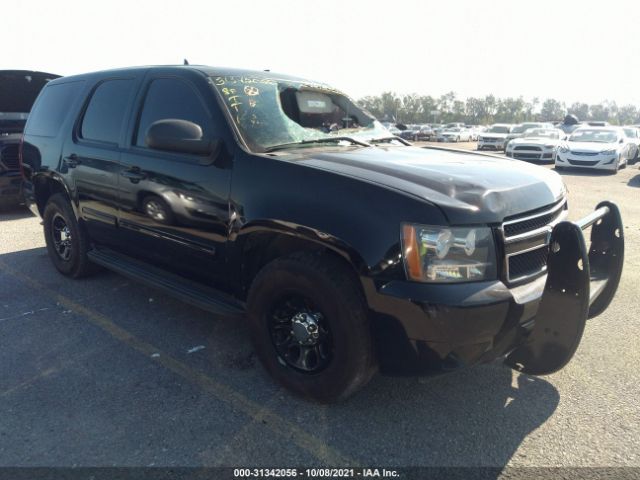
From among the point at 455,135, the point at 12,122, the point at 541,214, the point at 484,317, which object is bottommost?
the point at 455,135

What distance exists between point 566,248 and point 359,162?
1188mm

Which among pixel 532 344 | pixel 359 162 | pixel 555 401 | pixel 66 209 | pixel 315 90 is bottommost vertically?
pixel 555 401

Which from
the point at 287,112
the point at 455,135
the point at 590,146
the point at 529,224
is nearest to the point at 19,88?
the point at 287,112

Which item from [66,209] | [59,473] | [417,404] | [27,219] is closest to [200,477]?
[59,473]

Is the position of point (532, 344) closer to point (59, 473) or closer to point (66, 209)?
point (59, 473)

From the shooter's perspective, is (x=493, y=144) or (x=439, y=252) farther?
(x=493, y=144)

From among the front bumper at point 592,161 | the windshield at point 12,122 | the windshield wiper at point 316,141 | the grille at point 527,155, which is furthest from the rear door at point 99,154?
the grille at point 527,155

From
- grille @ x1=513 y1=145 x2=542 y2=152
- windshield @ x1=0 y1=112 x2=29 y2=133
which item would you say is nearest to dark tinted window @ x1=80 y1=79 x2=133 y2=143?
windshield @ x1=0 y1=112 x2=29 y2=133

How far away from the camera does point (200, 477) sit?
2.24 meters

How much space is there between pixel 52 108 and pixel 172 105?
7.08 ft

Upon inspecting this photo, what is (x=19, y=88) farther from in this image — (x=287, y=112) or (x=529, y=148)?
(x=529, y=148)

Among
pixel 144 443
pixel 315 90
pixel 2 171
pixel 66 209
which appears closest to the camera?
pixel 144 443

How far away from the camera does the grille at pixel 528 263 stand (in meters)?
2.48

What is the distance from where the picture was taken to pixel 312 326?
106 inches
